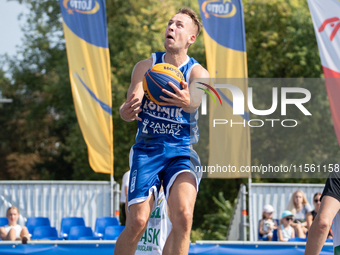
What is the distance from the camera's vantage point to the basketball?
3889 millimetres

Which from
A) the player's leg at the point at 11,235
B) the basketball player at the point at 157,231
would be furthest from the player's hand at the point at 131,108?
the player's leg at the point at 11,235

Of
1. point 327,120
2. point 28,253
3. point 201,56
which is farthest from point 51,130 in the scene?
point 28,253

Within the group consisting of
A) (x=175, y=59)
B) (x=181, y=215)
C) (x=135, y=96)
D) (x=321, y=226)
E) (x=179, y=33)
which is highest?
(x=179, y=33)

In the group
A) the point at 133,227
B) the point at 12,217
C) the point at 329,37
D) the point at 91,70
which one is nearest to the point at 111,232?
the point at 12,217

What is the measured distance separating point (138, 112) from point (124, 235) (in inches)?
42.0

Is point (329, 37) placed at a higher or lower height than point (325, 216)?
higher

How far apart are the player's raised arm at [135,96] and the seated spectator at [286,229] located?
5356mm

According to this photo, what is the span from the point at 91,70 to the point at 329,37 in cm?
541

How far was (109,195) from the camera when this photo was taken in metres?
11.0

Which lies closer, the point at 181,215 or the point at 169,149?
the point at 181,215

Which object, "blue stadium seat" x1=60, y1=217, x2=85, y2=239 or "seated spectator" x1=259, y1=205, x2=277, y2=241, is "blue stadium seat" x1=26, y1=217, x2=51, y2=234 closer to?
"blue stadium seat" x1=60, y1=217, x2=85, y2=239

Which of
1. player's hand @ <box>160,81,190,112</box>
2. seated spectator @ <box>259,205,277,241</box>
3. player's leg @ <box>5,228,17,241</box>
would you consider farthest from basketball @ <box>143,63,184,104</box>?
seated spectator @ <box>259,205,277,241</box>

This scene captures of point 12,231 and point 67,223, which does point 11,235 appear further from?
point 67,223

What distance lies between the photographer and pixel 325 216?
4.04 meters
